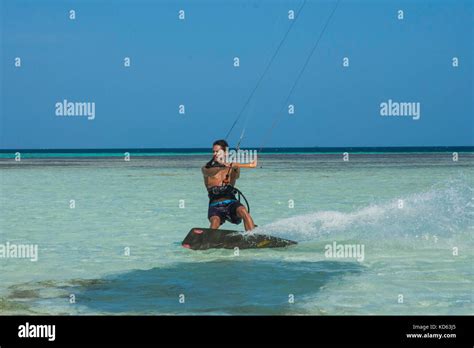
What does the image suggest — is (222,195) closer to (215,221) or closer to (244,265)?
(215,221)

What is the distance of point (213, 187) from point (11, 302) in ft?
16.3

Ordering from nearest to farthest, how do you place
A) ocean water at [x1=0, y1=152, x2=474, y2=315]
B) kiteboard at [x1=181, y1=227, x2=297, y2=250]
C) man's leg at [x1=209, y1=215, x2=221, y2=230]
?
ocean water at [x1=0, y1=152, x2=474, y2=315], kiteboard at [x1=181, y1=227, x2=297, y2=250], man's leg at [x1=209, y1=215, x2=221, y2=230]

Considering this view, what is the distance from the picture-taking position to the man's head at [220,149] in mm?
12578

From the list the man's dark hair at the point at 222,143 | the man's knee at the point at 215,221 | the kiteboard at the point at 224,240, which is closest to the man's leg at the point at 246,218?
the kiteboard at the point at 224,240

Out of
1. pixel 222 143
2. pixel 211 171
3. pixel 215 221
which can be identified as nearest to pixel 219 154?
pixel 222 143

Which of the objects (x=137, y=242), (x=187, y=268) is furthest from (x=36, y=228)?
(x=187, y=268)

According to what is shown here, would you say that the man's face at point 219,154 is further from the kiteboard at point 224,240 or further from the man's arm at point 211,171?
the kiteboard at point 224,240

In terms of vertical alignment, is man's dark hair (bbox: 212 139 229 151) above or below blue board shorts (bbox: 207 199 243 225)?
above

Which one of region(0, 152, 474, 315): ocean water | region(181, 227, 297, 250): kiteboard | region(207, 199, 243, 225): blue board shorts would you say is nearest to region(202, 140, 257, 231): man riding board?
region(207, 199, 243, 225): blue board shorts

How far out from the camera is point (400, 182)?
3164 cm

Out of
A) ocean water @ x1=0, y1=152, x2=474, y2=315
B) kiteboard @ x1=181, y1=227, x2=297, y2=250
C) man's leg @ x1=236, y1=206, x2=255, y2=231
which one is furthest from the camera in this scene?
man's leg @ x1=236, y1=206, x2=255, y2=231

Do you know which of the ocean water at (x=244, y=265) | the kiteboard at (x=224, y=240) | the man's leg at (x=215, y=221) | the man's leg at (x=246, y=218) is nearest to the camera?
the ocean water at (x=244, y=265)

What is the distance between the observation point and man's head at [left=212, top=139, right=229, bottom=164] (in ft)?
41.3

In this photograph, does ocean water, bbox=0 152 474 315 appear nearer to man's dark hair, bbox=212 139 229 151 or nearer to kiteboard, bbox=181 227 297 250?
kiteboard, bbox=181 227 297 250
